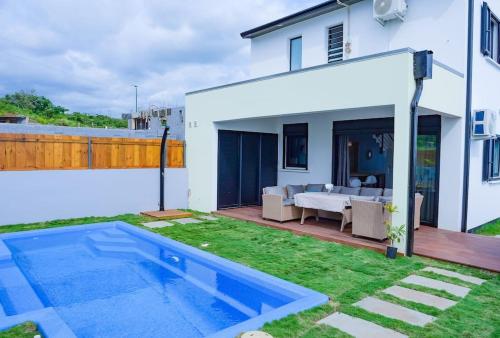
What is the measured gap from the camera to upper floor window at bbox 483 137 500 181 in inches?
402

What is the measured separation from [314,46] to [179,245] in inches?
351

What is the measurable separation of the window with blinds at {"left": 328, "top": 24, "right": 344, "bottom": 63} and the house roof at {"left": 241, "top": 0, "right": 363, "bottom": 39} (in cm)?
67

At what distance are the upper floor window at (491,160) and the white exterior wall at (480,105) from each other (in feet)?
0.70

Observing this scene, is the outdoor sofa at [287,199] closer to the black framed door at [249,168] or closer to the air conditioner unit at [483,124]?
the black framed door at [249,168]

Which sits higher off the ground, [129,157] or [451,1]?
[451,1]

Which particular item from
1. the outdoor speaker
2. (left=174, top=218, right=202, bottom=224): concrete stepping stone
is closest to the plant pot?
the outdoor speaker

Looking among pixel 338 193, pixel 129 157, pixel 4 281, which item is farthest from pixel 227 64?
pixel 4 281

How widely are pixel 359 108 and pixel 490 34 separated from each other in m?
5.86

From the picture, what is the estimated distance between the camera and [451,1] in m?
9.27

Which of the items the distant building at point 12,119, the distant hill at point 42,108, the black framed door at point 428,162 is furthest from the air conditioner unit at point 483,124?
the distant hill at point 42,108

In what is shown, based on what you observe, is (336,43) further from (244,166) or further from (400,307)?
(400,307)

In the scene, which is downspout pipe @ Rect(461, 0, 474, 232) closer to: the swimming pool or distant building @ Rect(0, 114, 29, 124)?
the swimming pool

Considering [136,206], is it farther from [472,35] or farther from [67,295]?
[472,35]

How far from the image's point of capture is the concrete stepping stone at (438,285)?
5.27 m
